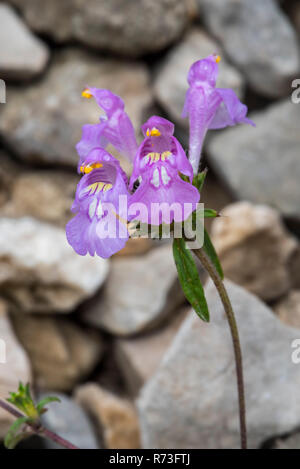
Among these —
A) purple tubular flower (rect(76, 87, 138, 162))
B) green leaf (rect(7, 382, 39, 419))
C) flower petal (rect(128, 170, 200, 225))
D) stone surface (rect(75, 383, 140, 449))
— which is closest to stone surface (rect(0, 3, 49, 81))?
stone surface (rect(75, 383, 140, 449))

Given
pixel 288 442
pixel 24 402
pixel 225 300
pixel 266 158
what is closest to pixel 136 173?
pixel 225 300

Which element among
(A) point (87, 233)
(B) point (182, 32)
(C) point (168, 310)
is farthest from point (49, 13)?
(A) point (87, 233)

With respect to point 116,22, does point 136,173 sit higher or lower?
lower

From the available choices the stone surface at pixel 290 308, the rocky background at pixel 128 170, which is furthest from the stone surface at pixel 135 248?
the stone surface at pixel 290 308

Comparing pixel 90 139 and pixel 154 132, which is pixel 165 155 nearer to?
pixel 154 132
